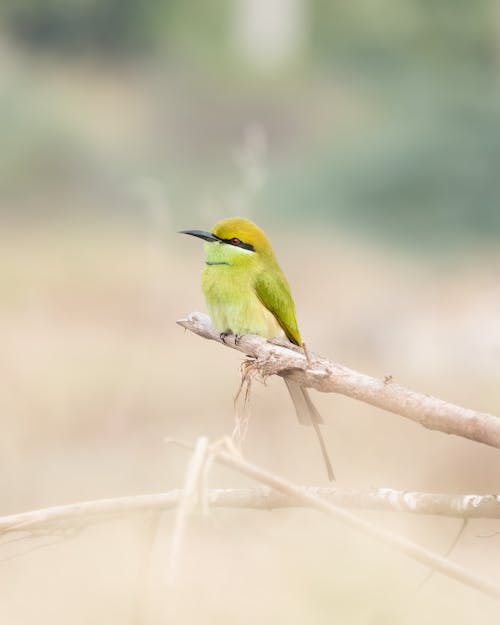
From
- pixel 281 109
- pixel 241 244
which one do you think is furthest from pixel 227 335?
pixel 281 109

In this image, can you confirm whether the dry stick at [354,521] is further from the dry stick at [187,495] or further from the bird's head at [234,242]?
the bird's head at [234,242]

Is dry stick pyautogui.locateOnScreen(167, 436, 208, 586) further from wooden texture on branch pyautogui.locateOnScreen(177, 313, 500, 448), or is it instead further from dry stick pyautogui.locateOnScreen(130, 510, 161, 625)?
wooden texture on branch pyautogui.locateOnScreen(177, 313, 500, 448)

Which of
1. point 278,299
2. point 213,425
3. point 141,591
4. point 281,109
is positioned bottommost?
point 213,425

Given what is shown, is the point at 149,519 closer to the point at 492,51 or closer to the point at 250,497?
the point at 250,497

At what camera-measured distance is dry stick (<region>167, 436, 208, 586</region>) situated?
0.52m

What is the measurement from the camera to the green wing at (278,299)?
1.66 metres

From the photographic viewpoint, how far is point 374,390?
1026 millimetres

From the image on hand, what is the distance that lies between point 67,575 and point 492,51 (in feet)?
39.6

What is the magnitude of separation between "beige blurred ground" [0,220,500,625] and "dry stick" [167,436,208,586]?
1.2 inches

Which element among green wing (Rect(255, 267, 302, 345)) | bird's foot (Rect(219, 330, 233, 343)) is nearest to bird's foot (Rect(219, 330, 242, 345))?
bird's foot (Rect(219, 330, 233, 343))

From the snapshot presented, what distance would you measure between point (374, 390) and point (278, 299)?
654mm

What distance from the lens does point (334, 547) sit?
971 millimetres

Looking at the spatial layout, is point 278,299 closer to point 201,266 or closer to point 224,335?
point 224,335

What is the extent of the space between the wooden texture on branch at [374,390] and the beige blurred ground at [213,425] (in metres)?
0.08
